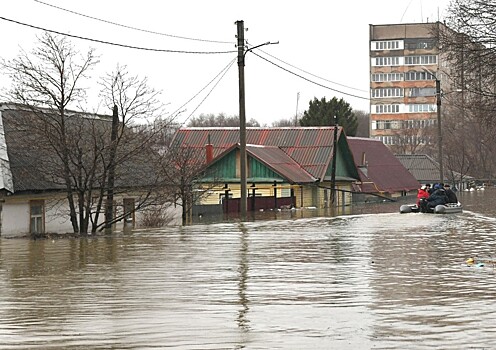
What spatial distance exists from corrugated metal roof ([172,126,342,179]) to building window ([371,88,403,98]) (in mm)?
68487

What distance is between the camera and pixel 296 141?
68250 mm

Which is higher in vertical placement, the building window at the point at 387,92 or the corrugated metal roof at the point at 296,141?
the building window at the point at 387,92

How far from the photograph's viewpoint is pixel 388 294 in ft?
44.8

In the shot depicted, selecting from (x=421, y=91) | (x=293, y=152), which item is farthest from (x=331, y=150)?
(x=421, y=91)

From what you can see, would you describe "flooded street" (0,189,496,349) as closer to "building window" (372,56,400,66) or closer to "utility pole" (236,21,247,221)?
"utility pole" (236,21,247,221)

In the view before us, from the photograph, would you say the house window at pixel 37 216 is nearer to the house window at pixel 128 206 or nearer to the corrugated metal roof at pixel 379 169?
the house window at pixel 128 206

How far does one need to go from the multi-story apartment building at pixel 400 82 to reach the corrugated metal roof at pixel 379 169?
43.0 m

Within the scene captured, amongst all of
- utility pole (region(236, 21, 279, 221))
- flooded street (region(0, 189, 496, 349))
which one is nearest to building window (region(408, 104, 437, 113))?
utility pole (region(236, 21, 279, 221))

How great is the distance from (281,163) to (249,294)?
4842 cm

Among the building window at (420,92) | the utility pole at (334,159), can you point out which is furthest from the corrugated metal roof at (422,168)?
the utility pole at (334,159)

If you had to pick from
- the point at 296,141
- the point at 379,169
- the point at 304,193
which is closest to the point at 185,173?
the point at 304,193

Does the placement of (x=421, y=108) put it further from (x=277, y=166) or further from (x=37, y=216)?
(x=37, y=216)

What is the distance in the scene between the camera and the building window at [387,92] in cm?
13550

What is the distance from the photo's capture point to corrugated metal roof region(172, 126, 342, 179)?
Answer: 6581cm
